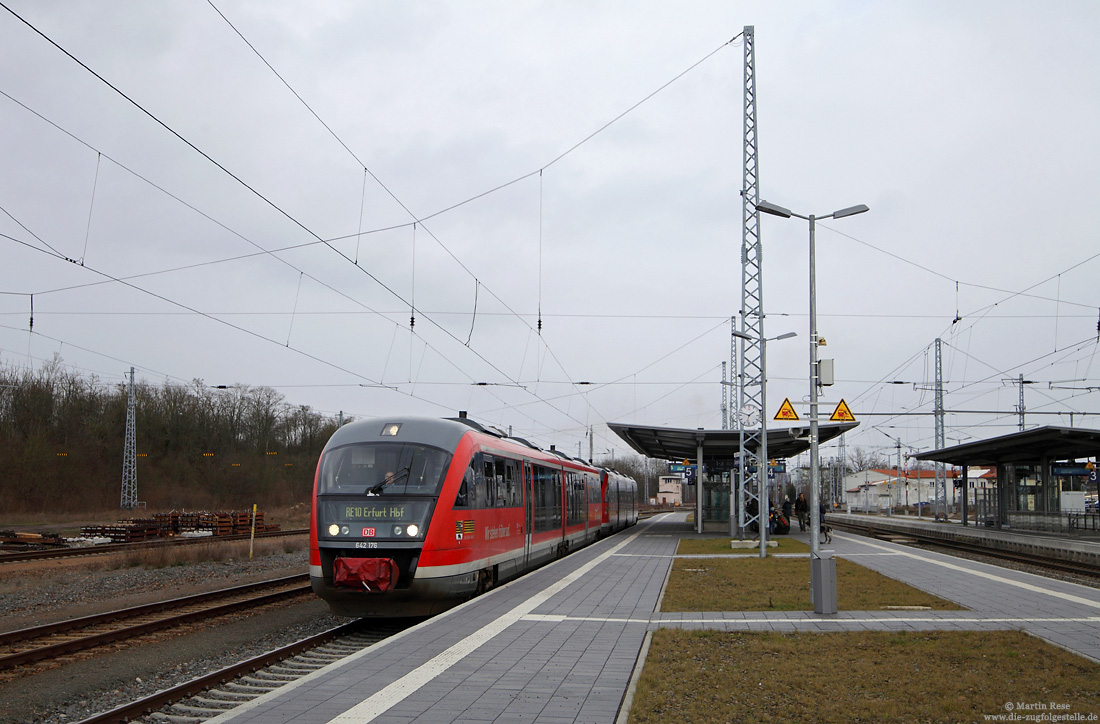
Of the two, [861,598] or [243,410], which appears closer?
[861,598]

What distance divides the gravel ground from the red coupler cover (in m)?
1.26

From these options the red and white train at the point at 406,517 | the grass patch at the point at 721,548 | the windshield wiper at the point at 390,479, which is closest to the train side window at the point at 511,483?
the red and white train at the point at 406,517

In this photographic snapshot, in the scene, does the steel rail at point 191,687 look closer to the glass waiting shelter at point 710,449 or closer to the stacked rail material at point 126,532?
the glass waiting shelter at point 710,449

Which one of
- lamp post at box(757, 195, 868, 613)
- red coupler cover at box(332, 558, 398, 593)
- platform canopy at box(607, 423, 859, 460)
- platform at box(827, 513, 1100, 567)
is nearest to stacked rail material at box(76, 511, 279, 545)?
platform canopy at box(607, 423, 859, 460)

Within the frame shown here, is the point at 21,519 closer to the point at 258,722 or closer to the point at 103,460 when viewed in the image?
the point at 103,460

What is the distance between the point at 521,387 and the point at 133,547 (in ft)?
A: 48.3

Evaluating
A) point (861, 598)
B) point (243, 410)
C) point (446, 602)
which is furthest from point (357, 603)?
point (243, 410)

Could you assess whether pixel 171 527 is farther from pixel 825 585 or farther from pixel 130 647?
pixel 825 585

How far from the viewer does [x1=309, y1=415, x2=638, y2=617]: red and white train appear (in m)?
11.6

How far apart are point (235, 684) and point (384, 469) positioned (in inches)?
171

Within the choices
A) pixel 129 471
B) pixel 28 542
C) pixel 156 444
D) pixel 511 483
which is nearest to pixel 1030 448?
pixel 511 483

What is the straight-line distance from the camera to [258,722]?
20.1 ft

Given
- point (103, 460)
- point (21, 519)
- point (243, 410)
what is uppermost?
point (243, 410)

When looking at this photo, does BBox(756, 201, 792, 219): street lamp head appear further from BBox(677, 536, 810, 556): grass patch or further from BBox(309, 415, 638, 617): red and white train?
BBox(677, 536, 810, 556): grass patch
